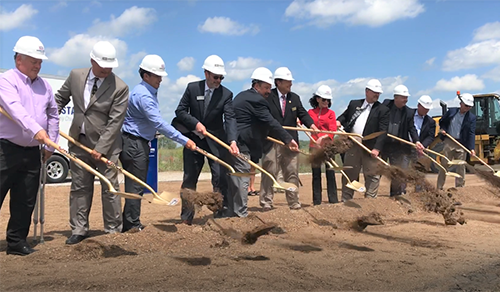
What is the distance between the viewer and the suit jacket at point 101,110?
526 centimetres

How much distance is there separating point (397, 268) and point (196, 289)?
185cm

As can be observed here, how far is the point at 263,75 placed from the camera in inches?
279

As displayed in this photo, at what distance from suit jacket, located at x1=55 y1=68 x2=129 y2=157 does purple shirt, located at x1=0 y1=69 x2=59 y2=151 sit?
318mm

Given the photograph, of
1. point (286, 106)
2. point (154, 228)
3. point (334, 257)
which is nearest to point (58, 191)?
point (286, 106)

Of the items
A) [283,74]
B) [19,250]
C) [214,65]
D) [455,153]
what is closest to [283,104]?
[283,74]

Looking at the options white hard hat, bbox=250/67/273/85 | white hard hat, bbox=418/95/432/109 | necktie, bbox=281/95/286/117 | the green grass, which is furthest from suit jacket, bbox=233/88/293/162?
the green grass

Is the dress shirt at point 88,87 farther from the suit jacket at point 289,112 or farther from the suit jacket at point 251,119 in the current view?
the suit jacket at point 289,112

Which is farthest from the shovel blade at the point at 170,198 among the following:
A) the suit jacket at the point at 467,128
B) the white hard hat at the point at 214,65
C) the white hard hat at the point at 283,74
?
the suit jacket at the point at 467,128

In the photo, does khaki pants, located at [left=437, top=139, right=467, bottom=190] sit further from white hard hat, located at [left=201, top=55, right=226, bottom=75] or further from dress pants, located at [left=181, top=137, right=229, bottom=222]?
white hard hat, located at [left=201, top=55, right=226, bottom=75]

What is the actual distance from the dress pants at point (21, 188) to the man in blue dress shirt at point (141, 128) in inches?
40.8

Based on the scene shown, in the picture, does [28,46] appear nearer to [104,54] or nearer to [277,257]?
[104,54]

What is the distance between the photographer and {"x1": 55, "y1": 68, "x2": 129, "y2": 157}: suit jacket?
526 centimetres

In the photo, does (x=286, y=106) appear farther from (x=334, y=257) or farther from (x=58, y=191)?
(x=58, y=191)

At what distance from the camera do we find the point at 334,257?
4879 millimetres
